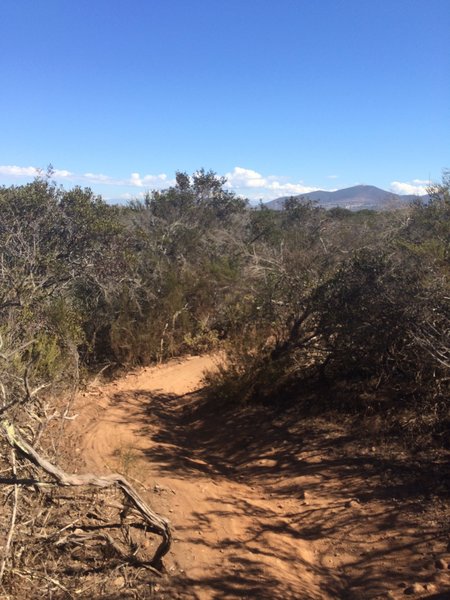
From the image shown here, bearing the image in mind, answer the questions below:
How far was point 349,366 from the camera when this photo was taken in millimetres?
8258

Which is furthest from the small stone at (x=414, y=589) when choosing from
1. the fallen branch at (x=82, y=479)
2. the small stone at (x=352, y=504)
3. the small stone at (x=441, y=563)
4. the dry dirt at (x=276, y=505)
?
the fallen branch at (x=82, y=479)

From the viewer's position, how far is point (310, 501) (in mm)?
5840

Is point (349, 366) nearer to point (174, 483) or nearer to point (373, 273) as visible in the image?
point (373, 273)

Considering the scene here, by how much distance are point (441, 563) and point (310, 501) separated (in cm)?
168

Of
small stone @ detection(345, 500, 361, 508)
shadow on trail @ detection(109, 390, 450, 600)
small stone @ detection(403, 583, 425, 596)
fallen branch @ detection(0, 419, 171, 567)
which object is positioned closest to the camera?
fallen branch @ detection(0, 419, 171, 567)

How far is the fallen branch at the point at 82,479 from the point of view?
287 centimetres

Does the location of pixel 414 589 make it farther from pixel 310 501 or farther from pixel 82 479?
pixel 82 479

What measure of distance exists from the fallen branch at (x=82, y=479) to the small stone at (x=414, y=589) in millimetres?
2059

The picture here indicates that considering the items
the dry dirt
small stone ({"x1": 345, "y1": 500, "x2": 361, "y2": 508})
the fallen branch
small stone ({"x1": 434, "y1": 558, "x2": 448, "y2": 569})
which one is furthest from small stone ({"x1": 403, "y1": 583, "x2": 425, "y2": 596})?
the fallen branch

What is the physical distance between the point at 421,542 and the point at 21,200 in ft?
39.8

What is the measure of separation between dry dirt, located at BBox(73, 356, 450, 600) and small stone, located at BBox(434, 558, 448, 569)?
0.06ft

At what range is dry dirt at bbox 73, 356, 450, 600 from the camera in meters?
4.32

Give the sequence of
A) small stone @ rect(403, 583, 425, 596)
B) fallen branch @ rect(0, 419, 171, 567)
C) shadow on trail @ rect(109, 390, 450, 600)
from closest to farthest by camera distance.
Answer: fallen branch @ rect(0, 419, 171, 567) < small stone @ rect(403, 583, 425, 596) < shadow on trail @ rect(109, 390, 450, 600)

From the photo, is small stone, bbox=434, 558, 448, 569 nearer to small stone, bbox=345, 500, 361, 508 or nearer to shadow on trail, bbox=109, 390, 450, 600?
shadow on trail, bbox=109, 390, 450, 600
